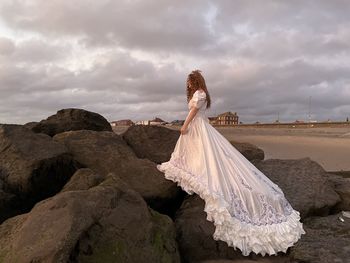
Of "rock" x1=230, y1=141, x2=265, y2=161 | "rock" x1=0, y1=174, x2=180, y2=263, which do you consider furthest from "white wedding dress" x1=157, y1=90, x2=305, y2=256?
"rock" x1=230, y1=141, x2=265, y2=161

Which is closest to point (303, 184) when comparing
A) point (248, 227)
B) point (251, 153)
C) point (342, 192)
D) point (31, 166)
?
point (342, 192)

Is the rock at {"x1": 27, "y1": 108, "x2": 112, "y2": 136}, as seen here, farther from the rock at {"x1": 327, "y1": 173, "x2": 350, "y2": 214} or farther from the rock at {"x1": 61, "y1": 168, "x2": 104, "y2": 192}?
the rock at {"x1": 327, "y1": 173, "x2": 350, "y2": 214}

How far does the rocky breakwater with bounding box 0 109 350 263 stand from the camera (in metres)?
5.52

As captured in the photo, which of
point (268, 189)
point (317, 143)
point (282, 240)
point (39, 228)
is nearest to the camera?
point (39, 228)

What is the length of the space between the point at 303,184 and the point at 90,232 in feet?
17.6

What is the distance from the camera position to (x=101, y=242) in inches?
223

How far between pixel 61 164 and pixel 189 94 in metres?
2.65

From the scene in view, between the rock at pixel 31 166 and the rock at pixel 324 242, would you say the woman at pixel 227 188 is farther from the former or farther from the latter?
the rock at pixel 31 166

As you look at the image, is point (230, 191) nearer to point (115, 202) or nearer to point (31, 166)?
point (115, 202)

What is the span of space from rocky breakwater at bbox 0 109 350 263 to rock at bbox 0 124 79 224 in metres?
0.02

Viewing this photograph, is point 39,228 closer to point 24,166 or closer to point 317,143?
point 24,166

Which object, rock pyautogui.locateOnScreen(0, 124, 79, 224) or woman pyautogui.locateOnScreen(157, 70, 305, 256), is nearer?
woman pyautogui.locateOnScreen(157, 70, 305, 256)

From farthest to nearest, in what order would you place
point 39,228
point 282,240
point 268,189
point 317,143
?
point 317,143
point 268,189
point 282,240
point 39,228

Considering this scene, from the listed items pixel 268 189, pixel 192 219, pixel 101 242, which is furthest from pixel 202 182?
pixel 101 242
